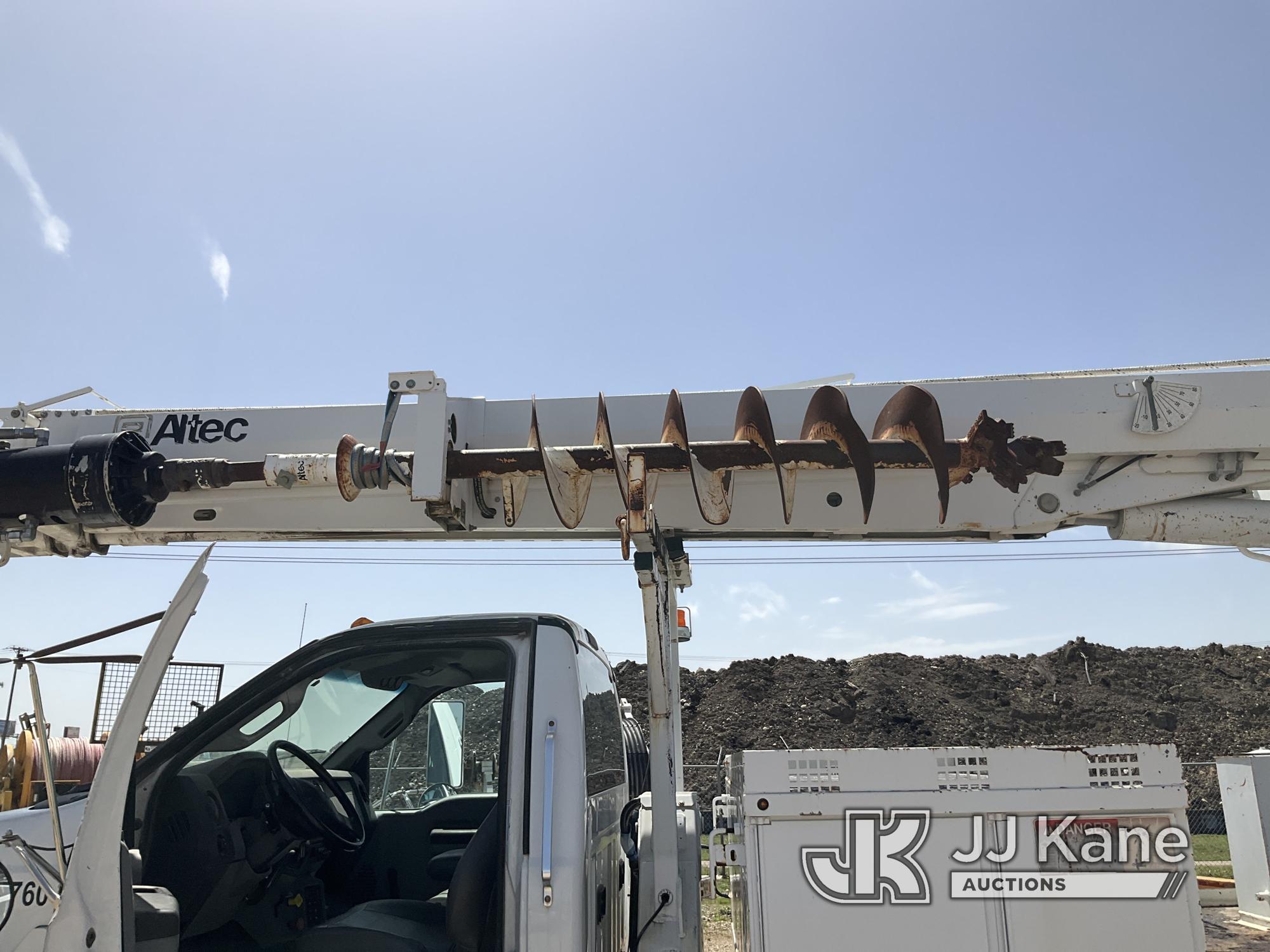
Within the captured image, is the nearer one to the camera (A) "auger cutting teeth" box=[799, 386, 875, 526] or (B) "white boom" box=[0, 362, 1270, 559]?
(A) "auger cutting teeth" box=[799, 386, 875, 526]

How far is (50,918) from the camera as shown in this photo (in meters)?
2.57

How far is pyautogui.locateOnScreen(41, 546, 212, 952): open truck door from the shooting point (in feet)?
7.90

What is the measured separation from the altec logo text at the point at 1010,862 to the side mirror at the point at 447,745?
7.48 feet

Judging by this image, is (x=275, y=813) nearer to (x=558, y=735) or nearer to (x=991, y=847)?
(x=558, y=735)

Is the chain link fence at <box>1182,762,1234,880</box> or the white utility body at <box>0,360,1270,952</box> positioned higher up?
the white utility body at <box>0,360,1270,952</box>

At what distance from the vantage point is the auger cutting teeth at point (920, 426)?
332 centimetres

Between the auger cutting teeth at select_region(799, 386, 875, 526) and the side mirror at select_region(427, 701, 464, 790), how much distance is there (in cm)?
217

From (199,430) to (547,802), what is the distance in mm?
2524

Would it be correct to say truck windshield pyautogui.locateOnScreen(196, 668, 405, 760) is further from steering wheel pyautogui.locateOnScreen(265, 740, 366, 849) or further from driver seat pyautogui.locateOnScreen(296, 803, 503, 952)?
driver seat pyautogui.locateOnScreen(296, 803, 503, 952)

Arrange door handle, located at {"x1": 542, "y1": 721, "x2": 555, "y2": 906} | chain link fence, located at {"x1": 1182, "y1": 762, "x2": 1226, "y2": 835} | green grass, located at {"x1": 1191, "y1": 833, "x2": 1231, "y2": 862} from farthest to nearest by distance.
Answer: chain link fence, located at {"x1": 1182, "y1": 762, "x2": 1226, "y2": 835} < green grass, located at {"x1": 1191, "y1": 833, "x2": 1231, "y2": 862} < door handle, located at {"x1": 542, "y1": 721, "x2": 555, "y2": 906}

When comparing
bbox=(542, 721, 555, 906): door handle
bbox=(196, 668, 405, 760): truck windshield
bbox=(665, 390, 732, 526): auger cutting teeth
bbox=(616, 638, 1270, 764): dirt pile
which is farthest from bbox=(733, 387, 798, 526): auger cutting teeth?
bbox=(616, 638, 1270, 764): dirt pile

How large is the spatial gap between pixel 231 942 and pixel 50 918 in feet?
3.00

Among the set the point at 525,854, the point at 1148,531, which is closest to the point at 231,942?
the point at 525,854

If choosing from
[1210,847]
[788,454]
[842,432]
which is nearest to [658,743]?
[788,454]
